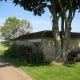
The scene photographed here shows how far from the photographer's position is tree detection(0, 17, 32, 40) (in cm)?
5828

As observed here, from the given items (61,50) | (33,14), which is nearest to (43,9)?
(33,14)

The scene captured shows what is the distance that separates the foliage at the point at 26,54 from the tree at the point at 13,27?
1150 inches

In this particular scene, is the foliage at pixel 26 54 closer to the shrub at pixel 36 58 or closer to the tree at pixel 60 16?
the shrub at pixel 36 58

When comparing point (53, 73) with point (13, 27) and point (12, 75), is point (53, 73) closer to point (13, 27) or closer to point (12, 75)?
point (12, 75)

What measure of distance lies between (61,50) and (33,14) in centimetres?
500

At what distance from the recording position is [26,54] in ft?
76.6

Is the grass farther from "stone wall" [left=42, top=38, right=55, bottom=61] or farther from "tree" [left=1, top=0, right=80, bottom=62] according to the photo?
"stone wall" [left=42, top=38, right=55, bottom=61]

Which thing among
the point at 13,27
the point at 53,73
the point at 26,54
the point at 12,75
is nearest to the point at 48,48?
the point at 26,54

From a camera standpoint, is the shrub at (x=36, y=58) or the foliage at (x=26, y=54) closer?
the shrub at (x=36, y=58)

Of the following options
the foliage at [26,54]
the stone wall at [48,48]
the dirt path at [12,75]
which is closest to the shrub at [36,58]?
the foliage at [26,54]

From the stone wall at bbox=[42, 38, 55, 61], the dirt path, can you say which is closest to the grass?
the dirt path

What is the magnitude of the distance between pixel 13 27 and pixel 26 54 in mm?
36514

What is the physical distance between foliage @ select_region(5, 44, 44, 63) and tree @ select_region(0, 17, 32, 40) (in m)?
29.2

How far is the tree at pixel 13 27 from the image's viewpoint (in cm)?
5828
